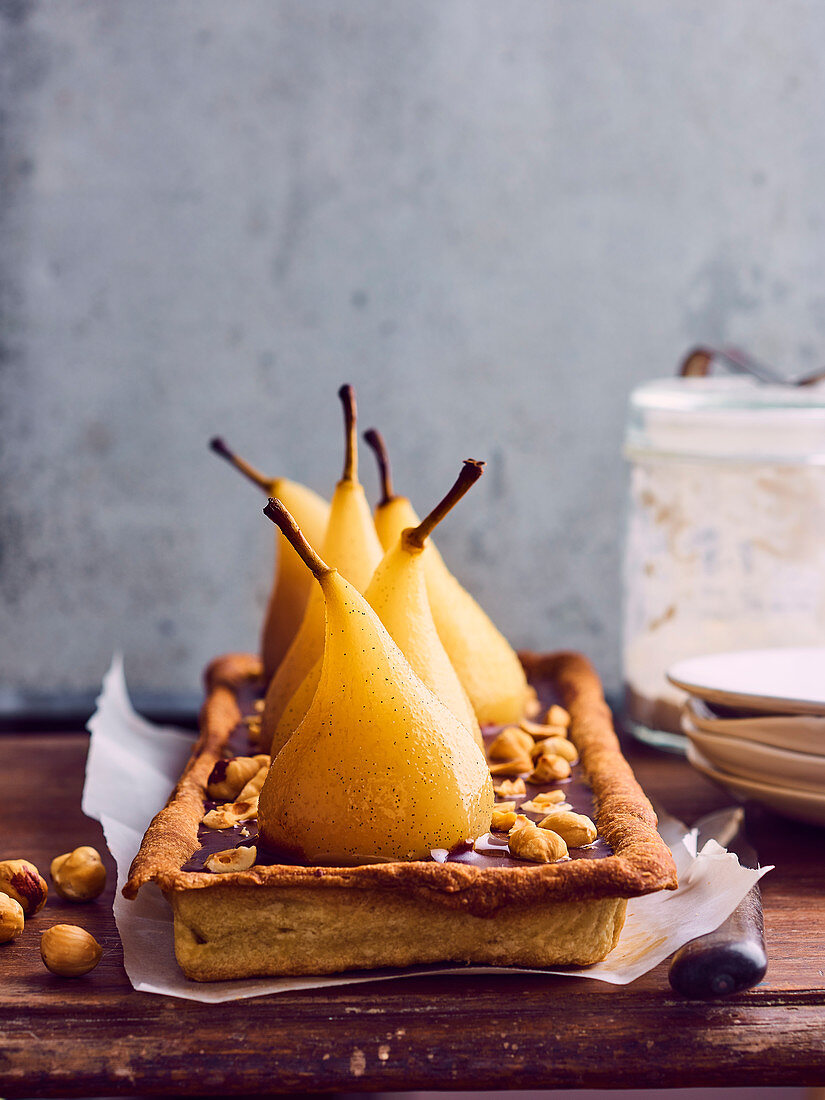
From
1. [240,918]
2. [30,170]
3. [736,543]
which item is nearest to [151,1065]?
[240,918]

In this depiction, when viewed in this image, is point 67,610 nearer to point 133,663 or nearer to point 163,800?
point 133,663

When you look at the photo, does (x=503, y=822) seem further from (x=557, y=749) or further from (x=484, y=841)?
(x=557, y=749)

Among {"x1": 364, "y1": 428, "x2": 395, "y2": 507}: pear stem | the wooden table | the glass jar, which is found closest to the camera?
the wooden table

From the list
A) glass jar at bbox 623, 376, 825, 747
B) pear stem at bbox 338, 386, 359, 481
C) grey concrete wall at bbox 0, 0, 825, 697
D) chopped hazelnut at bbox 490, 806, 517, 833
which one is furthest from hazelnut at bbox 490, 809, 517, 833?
grey concrete wall at bbox 0, 0, 825, 697

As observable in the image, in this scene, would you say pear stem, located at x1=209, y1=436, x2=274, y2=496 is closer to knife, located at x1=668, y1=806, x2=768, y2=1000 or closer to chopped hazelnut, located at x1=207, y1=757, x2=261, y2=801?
chopped hazelnut, located at x1=207, y1=757, x2=261, y2=801

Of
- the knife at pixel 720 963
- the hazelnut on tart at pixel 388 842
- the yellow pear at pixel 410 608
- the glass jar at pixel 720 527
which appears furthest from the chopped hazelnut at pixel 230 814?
the glass jar at pixel 720 527

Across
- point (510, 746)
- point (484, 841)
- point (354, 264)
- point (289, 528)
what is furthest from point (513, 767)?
point (354, 264)

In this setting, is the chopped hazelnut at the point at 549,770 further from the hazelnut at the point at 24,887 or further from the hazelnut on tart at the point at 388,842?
the hazelnut at the point at 24,887
